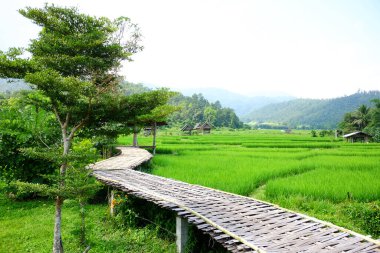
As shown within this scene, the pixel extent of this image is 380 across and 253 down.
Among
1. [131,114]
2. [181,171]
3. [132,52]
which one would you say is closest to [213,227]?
[131,114]

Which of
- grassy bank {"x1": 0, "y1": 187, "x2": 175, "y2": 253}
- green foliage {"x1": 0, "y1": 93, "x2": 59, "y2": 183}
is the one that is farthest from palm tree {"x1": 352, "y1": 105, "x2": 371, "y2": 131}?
green foliage {"x1": 0, "y1": 93, "x2": 59, "y2": 183}

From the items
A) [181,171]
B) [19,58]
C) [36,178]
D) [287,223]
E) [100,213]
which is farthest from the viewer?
[181,171]

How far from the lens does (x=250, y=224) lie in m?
4.32

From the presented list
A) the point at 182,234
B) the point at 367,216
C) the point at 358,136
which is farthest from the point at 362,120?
the point at 182,234

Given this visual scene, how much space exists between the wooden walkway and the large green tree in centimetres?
187

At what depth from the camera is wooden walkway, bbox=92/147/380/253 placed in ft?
11.8

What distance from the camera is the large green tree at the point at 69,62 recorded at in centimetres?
476

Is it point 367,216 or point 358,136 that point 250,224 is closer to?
point 367,216

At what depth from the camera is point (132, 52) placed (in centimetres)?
566

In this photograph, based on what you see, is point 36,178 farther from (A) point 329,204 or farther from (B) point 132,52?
(A) point 329,204

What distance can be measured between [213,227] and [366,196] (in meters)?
5.60

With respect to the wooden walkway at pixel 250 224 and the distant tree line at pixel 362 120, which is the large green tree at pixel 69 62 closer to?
the wooden walkway at pixel 250 224

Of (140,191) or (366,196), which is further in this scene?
(366,196)

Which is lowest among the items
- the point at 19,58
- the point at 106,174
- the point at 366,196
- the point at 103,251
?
the point at 103,251
